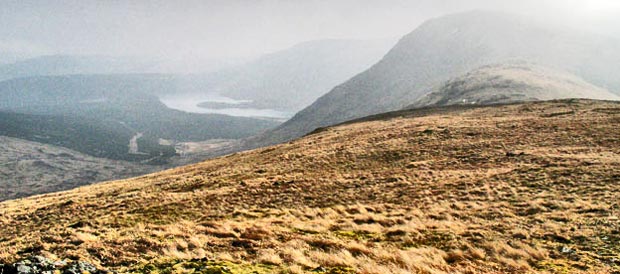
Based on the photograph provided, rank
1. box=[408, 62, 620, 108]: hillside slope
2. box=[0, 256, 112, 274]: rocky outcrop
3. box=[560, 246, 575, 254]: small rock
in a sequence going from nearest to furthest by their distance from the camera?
box=[0, 256, 112, 274]: rocky outcrop, box=[560, 246, 575, 254]: small rock, box=[408, 62, 620, 108]: hillside slope

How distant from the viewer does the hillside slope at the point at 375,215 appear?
13.5 m

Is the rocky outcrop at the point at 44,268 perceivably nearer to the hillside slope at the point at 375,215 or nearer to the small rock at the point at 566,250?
the hillside slope at the point at 375,215

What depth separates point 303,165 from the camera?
3900cm

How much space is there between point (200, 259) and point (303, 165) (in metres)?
26.4

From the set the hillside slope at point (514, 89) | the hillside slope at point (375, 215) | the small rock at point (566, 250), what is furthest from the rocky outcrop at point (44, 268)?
the hillside slope at point (514, 89)

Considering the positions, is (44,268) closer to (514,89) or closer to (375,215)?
(375,215)

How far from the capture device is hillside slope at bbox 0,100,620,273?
44.3 ft

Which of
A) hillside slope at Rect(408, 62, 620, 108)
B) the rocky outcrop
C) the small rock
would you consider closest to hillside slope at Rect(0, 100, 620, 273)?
the small rock

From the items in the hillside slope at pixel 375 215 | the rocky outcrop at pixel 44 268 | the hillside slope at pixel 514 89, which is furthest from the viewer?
the hillside slope at pixel 514 89

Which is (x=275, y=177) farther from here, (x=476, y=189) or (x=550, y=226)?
(x=550, y=226)

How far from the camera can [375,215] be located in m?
21.7

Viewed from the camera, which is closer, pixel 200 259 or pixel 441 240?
pixel 200 259

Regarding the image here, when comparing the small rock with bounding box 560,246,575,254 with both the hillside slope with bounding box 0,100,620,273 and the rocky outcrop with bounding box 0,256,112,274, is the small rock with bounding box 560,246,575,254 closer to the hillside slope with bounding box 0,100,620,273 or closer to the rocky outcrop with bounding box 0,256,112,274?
the hillside slope with bounding box 0,100,620,273

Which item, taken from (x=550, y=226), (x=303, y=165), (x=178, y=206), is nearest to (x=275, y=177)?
(x=303, y=165)
